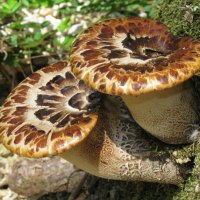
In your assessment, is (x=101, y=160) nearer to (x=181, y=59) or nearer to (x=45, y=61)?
(x=181, y=59)

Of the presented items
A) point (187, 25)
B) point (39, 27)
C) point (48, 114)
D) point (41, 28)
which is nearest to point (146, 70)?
point (48, 114)

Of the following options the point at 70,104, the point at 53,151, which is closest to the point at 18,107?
the point at 70,104

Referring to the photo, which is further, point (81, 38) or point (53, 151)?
point (81, 38)

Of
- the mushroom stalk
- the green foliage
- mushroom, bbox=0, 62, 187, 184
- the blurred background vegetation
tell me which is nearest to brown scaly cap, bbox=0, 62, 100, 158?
mushroom, bbox=0, 62, 187, 184

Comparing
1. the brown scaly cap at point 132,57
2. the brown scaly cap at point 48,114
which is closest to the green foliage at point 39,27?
the brown scaly cap at point 48,114

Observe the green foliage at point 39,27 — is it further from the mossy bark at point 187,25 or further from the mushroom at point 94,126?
the mushroom at point 94,126

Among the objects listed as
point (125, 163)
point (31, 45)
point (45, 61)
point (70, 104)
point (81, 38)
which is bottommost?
point (45, 61)

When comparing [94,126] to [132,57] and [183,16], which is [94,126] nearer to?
[132,57]
